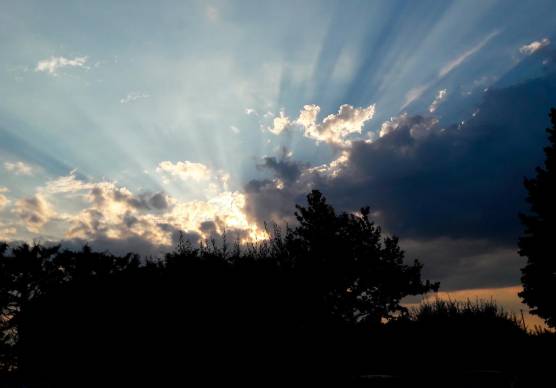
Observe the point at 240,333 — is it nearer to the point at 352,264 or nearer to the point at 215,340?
the point at 215,340

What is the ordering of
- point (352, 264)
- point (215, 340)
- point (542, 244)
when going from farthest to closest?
point (352, 264) < point (542, 244) < point (215, 340)

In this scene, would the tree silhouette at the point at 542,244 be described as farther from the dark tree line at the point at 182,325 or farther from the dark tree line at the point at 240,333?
the dark tree line at the point at 182,325

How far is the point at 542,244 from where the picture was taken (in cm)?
3067

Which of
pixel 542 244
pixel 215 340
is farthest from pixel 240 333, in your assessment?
pixel 542 244

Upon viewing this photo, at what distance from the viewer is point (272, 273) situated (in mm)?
21609

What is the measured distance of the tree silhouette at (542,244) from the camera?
29.9 meters

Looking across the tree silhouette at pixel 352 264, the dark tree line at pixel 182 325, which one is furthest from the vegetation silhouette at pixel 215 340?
the tree silhouette at pixel 352 264

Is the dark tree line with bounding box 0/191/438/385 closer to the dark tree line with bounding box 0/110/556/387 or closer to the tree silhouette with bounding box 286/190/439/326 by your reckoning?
the dark tree line with bounding box 0/110/556/387

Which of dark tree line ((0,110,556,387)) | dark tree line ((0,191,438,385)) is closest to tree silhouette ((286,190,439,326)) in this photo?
dark tree line ((0,110,556,387))

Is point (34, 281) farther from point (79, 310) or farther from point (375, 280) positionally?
point (375, 280)

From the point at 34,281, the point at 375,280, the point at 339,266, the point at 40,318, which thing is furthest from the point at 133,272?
the point at 34,281

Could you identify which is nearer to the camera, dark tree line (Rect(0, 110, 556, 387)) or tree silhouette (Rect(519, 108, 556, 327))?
dark tree line (Rect(0, 110, 556, 387))

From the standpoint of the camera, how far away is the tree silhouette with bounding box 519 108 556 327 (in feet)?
98.1

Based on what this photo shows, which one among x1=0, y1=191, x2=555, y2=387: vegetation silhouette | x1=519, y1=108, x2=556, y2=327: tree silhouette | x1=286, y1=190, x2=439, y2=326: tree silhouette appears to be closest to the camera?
x1=0, y1=191, x2=555, y2=387: vegetation silhouette
